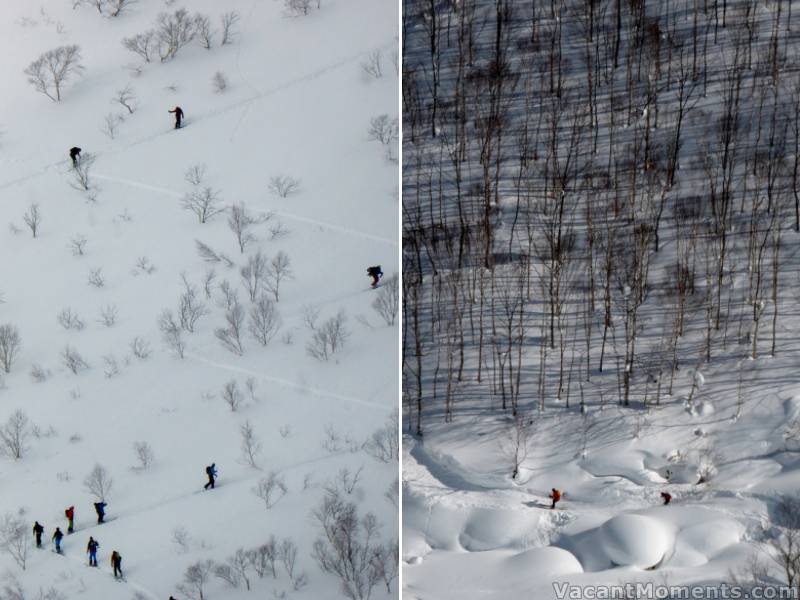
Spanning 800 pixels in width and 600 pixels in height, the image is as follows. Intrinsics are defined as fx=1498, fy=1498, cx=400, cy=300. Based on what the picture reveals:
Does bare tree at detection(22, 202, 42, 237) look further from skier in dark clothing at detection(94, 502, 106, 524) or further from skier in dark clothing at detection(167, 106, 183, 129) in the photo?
skier in dark clothing at detection(94, 502, 106, 524)

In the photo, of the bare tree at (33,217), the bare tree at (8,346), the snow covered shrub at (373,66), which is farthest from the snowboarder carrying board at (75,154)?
the snow covered shrub at (373,66)

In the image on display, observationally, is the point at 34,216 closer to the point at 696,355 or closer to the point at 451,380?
the point at 451,380

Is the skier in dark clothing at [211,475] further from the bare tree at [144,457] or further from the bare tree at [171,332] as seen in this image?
the bare tree at [171,332]

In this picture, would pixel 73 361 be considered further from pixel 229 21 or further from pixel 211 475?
pixel 229 21

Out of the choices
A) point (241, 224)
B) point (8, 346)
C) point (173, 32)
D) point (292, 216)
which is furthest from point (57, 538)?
point (173, 32)

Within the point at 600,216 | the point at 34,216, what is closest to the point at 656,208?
the point at 600,216

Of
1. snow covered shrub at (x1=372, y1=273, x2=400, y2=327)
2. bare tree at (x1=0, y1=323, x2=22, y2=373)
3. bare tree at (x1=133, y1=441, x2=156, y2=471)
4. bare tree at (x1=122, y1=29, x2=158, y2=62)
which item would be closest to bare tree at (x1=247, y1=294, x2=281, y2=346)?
snow covered shrub at (x1=372, y1=273, x2=400, y2=327)
